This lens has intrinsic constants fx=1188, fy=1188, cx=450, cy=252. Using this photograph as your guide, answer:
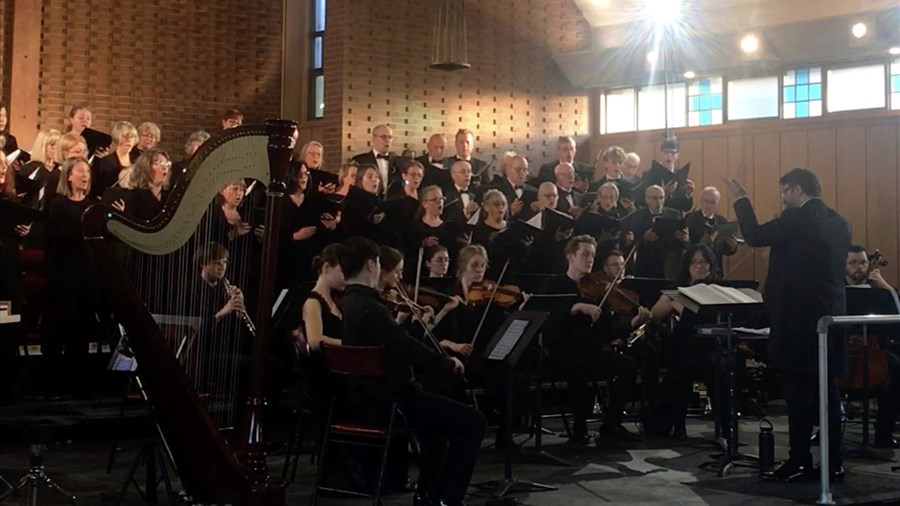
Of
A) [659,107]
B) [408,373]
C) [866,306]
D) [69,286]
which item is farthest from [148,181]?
[659,107]

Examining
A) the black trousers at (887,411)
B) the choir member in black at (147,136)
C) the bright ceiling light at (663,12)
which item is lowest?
the black trousers at (887,411)

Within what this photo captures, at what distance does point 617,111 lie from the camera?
1473cm

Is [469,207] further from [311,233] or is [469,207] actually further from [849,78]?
[849,78]

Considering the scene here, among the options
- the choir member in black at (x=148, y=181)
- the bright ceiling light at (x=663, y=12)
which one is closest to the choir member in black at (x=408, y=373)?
the choir member in black at (x=148, y=181)

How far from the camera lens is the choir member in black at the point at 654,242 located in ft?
32.9

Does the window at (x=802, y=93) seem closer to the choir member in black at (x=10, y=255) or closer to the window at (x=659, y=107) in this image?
the window at (x=659, y=107)

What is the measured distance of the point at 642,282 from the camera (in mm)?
8508

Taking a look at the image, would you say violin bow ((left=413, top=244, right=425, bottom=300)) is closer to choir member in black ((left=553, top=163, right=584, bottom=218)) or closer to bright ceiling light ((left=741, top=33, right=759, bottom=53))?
choir member in black ((left=553, top=163, right=584, bottom=218))

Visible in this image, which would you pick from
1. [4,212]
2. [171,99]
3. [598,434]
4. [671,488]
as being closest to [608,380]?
[598,434]

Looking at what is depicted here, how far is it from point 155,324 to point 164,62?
9633 millimetres

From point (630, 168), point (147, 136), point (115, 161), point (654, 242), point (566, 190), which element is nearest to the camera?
point (115, 161)

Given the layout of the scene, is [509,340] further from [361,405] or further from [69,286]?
[69,286]

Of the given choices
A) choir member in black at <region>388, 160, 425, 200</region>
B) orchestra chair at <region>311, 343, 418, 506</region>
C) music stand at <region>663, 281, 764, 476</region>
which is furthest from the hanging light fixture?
orchestra chair at <region>311, 343, 418, 506</region>

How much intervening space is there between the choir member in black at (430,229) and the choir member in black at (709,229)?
267cm
